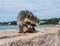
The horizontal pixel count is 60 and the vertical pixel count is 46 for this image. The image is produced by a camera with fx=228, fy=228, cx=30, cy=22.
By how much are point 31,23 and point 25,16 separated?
1.76ft

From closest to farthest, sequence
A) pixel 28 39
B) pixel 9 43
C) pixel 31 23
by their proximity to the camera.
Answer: pixel 9 43, pixel 28 39, pixel 31 23

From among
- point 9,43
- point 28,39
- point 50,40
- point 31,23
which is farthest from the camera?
point 31,23

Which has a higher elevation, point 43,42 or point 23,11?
point 23,11

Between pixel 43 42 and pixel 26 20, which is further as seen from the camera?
pixel 26 20

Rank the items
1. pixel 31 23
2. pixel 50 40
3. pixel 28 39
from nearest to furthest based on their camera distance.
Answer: pixel 28 39 → pixel 50 40 → pixel 31 23

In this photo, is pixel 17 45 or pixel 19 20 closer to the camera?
pixel 17 45

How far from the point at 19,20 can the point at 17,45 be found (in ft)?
17.8

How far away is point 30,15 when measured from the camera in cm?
1127

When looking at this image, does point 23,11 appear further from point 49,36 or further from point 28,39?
point 28,39

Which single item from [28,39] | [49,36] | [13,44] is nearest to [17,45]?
[13,44]

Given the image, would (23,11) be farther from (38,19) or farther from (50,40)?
(50,40)

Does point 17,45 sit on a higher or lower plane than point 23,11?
lower

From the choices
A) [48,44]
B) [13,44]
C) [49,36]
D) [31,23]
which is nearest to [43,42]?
[48,44]

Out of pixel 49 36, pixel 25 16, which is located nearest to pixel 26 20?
pixel 25 16
